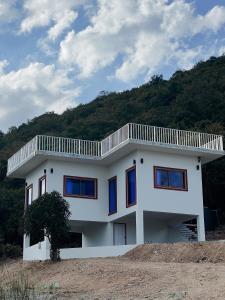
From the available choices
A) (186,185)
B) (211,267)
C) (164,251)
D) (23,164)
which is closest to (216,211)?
(186,185)

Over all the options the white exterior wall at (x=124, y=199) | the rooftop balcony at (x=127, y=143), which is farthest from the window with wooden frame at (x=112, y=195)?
the rooftop balcony at (x=127, y=143)

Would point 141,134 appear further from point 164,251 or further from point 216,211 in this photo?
point 216,211

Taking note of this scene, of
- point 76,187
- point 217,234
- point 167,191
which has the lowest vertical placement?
point 217,234

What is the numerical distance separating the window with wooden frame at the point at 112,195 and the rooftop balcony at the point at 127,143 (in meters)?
1.27

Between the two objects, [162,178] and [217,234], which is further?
[217,234]

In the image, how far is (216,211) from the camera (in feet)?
148

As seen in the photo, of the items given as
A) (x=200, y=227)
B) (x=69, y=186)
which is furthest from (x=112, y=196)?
(x=200, y=227)

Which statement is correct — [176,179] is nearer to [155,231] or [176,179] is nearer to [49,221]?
[155,231]

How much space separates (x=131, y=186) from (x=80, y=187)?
323cm

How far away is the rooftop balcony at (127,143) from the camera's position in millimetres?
31672

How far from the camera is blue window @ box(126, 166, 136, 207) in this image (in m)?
32.0

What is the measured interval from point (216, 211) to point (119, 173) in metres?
13.8

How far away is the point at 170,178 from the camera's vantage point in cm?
3275

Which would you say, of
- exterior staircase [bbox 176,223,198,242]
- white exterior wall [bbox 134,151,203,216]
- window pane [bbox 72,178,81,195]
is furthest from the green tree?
exterior staircase [bbox 176,223,198,242]
